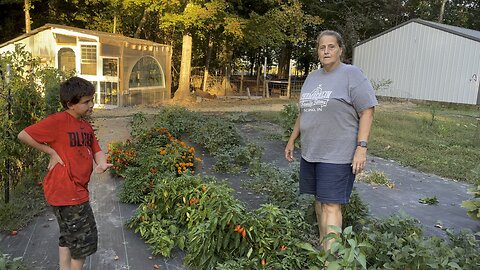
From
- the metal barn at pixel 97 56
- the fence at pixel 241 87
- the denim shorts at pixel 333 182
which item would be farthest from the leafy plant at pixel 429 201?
the fence at pixel 241 87

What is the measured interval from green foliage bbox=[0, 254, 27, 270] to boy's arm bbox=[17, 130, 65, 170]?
0.56 meters

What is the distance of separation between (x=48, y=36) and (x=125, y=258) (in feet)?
43.2

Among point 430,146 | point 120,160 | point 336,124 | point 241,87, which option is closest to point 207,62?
point 241,87

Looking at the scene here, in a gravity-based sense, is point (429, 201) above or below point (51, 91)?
below

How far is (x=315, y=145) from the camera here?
2725 millimetres

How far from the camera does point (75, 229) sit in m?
2.48

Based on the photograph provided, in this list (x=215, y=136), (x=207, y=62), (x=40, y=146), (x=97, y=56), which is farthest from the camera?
(x=207, y=62)

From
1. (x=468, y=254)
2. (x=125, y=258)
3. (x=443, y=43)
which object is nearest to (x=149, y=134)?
(x=125, y=258)

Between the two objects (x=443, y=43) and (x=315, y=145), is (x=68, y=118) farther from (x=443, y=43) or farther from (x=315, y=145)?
(x=443, y=43)

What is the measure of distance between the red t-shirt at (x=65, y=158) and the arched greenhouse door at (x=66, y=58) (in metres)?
12.9

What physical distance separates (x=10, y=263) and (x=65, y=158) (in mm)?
714

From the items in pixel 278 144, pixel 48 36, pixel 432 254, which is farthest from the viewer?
pixel 48 36

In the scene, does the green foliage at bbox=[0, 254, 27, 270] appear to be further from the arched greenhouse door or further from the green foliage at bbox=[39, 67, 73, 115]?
the arched greenhouse door

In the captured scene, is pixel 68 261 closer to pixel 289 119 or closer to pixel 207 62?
pixel 289 119
